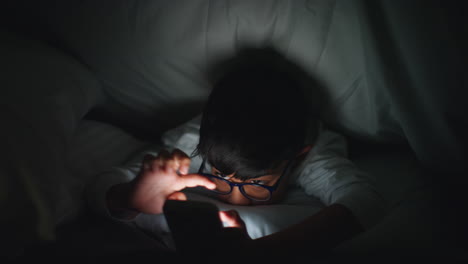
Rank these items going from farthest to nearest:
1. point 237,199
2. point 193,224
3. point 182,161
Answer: point 237,199
point 182,161
point 193,224

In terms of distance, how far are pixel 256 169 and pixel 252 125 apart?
0.09m

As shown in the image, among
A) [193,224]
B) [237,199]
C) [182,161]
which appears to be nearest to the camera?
[193,224]

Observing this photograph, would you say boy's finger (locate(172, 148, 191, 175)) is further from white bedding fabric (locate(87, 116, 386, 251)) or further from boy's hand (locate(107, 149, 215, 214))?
white bedding fabric (locate(87, 116, 386, 251))

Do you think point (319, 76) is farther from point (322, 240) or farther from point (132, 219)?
point (132, 219)

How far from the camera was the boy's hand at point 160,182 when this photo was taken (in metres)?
0.52

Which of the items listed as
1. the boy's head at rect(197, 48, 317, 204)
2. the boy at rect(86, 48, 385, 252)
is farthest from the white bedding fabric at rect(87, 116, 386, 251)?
the boy's head at rect(197, 48, 317, 204)

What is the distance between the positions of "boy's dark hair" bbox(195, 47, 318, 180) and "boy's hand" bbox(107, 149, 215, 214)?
0.19 ft

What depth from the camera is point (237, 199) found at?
629 millimetres

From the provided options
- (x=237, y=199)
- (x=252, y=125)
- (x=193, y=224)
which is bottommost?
(x=237, y=199)

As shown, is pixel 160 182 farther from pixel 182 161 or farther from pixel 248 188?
pixel 248 188

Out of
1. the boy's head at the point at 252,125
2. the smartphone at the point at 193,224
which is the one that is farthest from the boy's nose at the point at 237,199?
the smartphone at the point at 193,224

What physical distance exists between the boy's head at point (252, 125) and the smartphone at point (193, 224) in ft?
0.35

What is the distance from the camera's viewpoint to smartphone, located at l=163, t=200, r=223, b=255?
1.26 ft

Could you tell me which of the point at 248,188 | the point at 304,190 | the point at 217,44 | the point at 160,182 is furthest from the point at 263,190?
the point at 217,44
